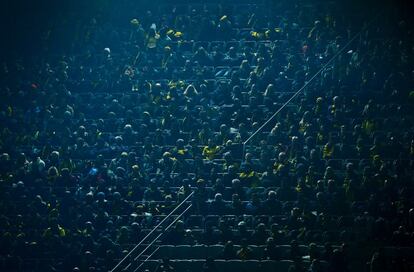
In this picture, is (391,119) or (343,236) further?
(391,119)

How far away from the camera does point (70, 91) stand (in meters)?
28.2

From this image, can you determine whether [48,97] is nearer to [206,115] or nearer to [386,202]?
[206,115]

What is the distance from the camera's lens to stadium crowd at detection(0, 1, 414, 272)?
23.6 meters

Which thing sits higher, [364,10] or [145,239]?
[364,10]

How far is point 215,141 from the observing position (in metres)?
26.0

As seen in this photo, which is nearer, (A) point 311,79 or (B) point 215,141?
(B) point 215,141

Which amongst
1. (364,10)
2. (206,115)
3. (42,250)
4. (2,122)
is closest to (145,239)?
(42,250)

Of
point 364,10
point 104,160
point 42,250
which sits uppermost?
point 364,10

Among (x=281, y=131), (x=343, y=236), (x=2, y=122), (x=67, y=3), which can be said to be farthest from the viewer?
(x=67, y=3)

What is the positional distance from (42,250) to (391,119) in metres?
8.16

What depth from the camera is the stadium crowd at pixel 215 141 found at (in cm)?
2362

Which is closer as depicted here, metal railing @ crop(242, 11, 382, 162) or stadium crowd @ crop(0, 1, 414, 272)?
stadium crowd @ crop(0, 1, 414, 272)

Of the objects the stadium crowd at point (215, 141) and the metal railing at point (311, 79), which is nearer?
the stadium crowd at point (215, 141)

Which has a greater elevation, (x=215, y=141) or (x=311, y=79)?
(x=311, y=79)
